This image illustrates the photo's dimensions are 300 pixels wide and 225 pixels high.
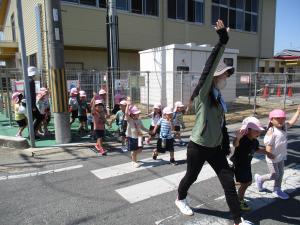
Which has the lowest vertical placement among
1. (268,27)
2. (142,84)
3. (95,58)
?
(142,84)

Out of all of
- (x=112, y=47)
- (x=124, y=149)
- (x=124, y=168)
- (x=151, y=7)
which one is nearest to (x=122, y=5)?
(x=151, y=7)

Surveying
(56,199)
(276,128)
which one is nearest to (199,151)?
(276,128)

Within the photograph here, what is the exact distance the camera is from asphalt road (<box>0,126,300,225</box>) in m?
3.44

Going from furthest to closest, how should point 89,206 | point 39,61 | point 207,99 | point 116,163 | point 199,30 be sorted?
point 199,30, point 39,61, point 116,163, point 89,206, point 207,99

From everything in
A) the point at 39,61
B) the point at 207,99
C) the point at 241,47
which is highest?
the point at 241,47

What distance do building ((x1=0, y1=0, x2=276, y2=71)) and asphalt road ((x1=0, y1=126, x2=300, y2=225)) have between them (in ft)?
36.5

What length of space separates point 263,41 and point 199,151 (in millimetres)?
25742

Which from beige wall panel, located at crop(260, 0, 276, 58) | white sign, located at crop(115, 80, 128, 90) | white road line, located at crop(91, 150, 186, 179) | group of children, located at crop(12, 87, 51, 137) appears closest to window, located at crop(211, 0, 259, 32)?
beige wall panel, located at crop(260, 0, 276, 58)

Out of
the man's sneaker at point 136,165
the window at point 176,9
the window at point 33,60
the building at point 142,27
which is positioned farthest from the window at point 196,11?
the man's sneaker at point 136,165

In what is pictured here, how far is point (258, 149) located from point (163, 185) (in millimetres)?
1686

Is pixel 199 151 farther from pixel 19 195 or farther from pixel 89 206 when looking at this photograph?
pixel 19 195

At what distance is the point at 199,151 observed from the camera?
3115 mm

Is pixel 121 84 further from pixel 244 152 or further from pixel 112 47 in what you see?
pixel 244 152

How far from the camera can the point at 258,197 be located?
3.99m
